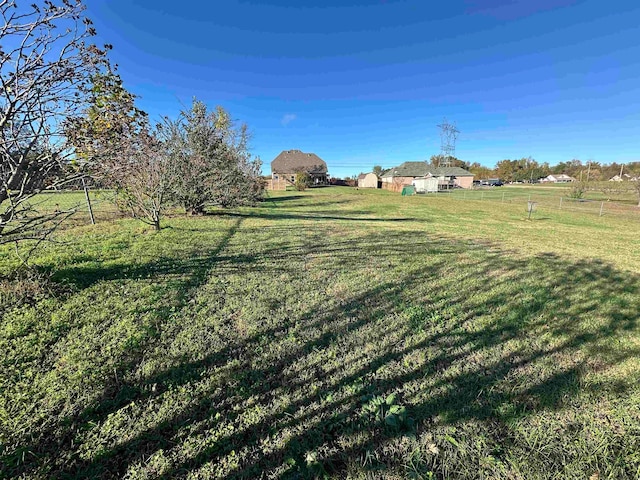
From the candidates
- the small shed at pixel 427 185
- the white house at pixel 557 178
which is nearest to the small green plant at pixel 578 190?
the small shed at pixel 427 185

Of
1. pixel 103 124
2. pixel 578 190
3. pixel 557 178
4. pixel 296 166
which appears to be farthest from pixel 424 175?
pixel 557 178

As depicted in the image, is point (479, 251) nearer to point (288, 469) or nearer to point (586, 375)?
point (586, 375)

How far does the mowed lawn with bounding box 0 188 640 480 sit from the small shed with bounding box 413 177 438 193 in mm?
43716

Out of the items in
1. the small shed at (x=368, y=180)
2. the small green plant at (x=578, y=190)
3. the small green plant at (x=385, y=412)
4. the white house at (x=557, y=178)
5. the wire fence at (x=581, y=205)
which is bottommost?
the small green plant at (x=385, y=412)

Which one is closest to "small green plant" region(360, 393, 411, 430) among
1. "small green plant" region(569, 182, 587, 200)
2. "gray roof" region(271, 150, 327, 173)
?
"small green plant" region(569, 182, 587, 200)

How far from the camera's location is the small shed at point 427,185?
149ft

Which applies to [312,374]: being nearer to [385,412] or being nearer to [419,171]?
[385,412]

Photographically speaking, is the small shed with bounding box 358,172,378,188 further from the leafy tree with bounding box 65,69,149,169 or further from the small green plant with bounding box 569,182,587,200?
the leafy tree with bounding box 65,69,149,169

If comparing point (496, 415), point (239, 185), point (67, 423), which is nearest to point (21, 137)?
point (67, 423)

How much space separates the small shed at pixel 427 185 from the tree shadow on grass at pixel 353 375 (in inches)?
1728

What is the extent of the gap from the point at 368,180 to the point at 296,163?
56.4 feet

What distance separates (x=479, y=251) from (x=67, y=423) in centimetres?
781

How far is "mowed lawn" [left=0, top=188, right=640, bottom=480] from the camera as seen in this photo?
164 centimetres

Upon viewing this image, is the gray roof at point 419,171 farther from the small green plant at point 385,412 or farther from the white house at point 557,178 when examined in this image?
the small green plant at point 385,412
